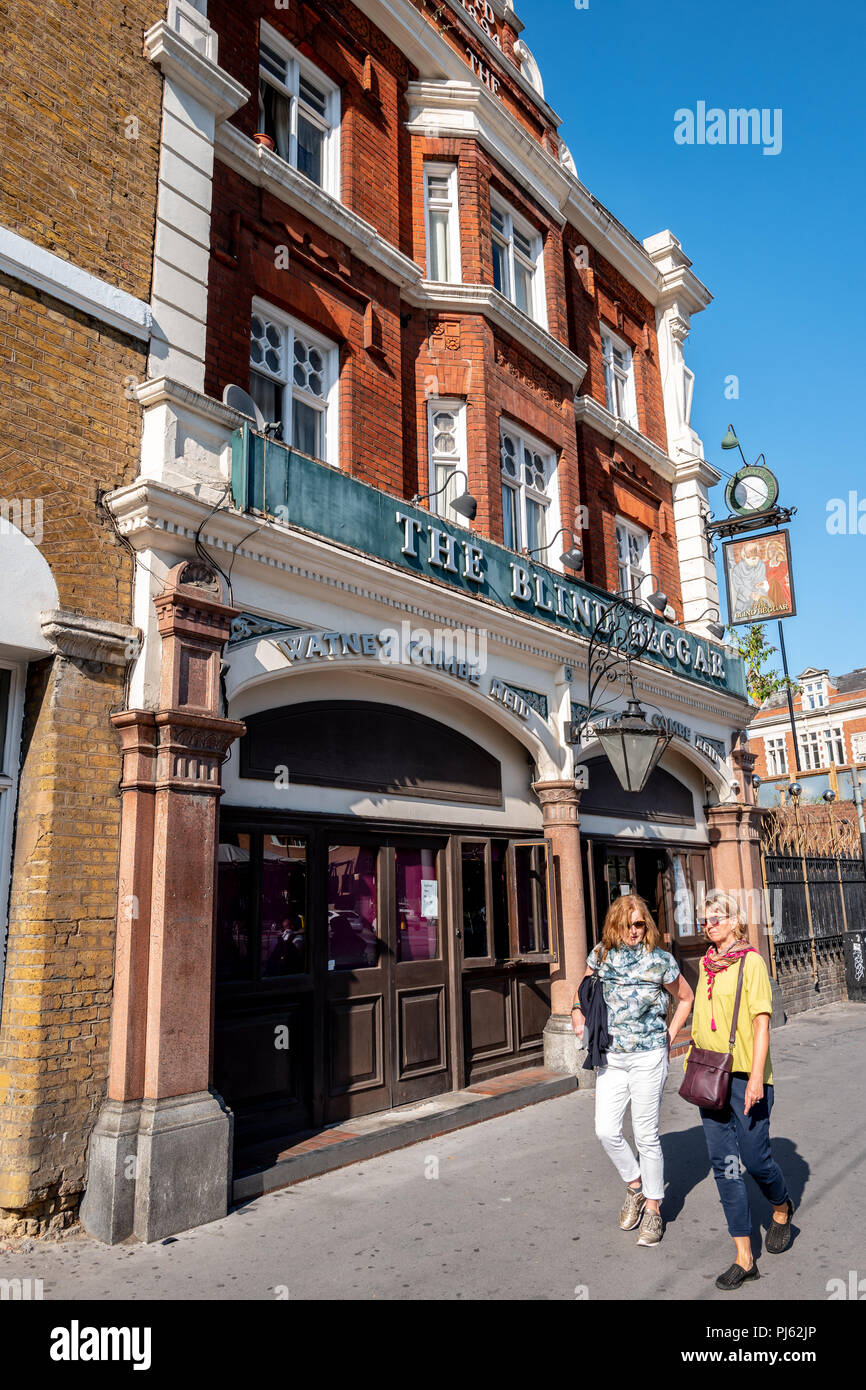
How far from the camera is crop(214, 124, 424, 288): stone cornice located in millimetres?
8383

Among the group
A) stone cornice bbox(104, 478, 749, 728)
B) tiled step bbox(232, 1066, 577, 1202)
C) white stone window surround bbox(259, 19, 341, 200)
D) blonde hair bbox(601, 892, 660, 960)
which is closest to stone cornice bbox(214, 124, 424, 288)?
white stone window surround bbox(259, 19, 341, 200)

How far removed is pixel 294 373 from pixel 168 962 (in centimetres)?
578

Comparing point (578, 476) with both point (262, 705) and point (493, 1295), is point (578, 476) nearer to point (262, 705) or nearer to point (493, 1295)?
point (262, 705)

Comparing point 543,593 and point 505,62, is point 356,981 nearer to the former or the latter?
point 543,593

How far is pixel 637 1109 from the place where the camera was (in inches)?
201

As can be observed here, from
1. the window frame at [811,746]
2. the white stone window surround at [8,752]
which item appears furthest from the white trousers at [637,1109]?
the window frame at [811,746]

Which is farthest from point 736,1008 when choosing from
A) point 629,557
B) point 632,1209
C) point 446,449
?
point 629,557

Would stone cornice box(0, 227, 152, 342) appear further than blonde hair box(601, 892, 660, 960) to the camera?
Yes

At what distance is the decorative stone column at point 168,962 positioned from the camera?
5.32 metres

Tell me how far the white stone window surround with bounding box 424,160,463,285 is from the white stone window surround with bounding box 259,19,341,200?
1518mm

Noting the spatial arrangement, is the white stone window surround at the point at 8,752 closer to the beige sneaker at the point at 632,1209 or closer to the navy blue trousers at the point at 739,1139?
the beige sneaker at the point at 632,1209

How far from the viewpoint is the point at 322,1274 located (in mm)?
4758

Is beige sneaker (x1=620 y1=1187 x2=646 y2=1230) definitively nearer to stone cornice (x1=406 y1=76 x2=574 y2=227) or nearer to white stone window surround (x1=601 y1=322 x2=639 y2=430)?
stone cornice (x1=406 y1=76 x2=574 y2=227)

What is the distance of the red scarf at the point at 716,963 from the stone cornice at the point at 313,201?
7.72 metres
